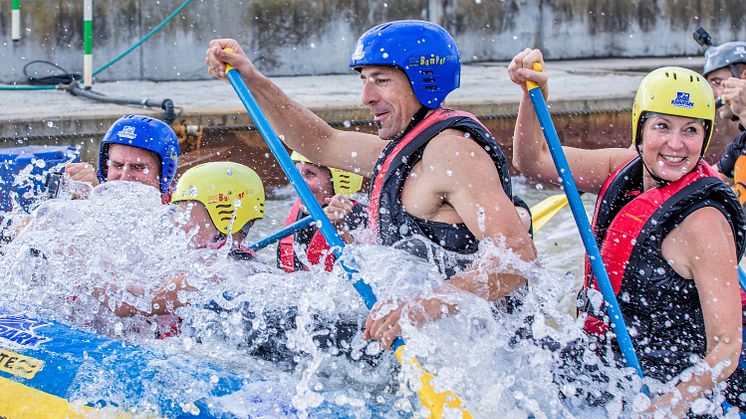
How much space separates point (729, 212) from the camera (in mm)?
3029

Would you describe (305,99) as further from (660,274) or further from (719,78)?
(660,274)

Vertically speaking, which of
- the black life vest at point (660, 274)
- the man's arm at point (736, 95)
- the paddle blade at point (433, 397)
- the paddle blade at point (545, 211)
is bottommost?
the paddle blade at point (545, 211)

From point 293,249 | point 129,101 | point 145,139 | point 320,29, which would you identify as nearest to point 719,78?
point 293,249

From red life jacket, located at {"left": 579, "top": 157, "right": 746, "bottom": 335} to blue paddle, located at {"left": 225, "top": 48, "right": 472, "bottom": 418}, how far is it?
2.75 ft

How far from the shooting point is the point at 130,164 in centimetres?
430

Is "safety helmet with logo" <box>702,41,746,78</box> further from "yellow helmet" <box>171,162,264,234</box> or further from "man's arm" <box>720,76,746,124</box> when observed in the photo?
"yellow helmet" <box>171,162,264,234</box>

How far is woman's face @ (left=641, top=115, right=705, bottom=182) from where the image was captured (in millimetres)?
3080

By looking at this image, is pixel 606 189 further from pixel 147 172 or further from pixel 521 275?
pixel 147 172

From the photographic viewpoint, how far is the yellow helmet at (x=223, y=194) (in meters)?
3.92

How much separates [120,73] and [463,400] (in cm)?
817

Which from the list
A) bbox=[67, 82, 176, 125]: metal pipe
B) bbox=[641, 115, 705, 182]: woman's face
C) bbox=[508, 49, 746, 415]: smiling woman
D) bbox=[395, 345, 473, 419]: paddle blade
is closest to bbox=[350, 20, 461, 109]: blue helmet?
bbox=[508, 49, 746, 415]: smiling woman

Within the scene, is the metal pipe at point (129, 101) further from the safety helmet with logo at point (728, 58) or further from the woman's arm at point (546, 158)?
the woman's arm at point (546, 158)

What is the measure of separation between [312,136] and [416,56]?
76 centimetres

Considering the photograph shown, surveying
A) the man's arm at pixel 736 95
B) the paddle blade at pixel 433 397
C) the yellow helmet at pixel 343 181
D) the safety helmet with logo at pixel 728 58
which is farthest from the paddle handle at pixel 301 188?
the safety helmet with logo at pixel 728 58
